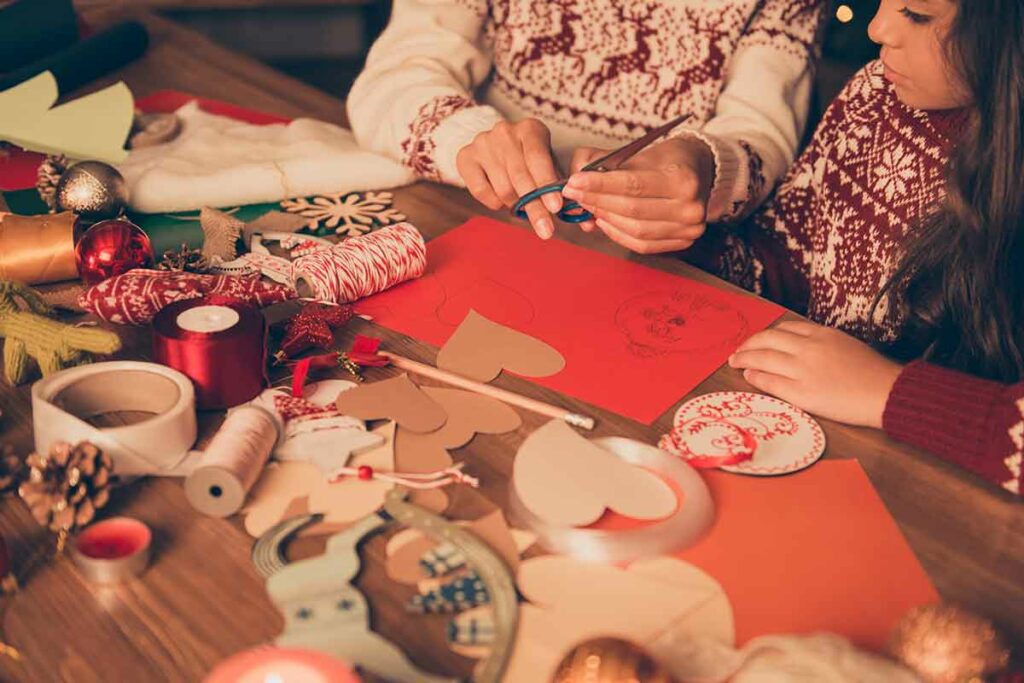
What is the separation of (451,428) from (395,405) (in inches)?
2.2

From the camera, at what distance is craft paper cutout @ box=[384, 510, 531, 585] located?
71cm

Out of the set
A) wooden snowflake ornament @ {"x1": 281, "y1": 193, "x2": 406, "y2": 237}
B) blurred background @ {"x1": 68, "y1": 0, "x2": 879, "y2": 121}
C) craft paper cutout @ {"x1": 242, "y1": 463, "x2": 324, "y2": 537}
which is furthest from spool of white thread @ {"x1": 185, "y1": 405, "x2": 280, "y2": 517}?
blurred background @ {"x1": 68, "y1": 0, "x2": 879, "y2": 121}

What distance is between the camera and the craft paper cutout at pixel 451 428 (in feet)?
2.72

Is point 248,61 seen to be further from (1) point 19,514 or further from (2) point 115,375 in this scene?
(1) point 19,514

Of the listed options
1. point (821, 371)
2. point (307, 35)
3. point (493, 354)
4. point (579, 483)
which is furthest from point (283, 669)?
point (307, 35)

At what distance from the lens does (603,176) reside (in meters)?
1.11

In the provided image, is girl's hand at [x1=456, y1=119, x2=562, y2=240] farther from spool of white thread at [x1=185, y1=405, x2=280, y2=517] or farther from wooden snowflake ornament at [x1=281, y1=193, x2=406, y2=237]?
spool of white thread at [x1=185, y1=405, x2=280, y2=517]

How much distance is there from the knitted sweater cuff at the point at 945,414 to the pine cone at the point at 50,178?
930 millimetres

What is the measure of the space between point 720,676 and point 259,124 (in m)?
1.08

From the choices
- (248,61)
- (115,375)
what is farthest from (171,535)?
(248,61)

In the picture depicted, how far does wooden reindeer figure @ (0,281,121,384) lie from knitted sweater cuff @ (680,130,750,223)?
2.44 feet

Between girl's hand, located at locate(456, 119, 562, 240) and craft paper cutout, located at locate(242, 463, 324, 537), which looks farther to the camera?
girl's hand, located at locate(456, 119, 562, 240)

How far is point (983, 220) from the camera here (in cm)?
106

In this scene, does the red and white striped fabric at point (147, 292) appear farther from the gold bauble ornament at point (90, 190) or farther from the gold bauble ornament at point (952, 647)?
the gold bauble ornament at point (952, 647)
